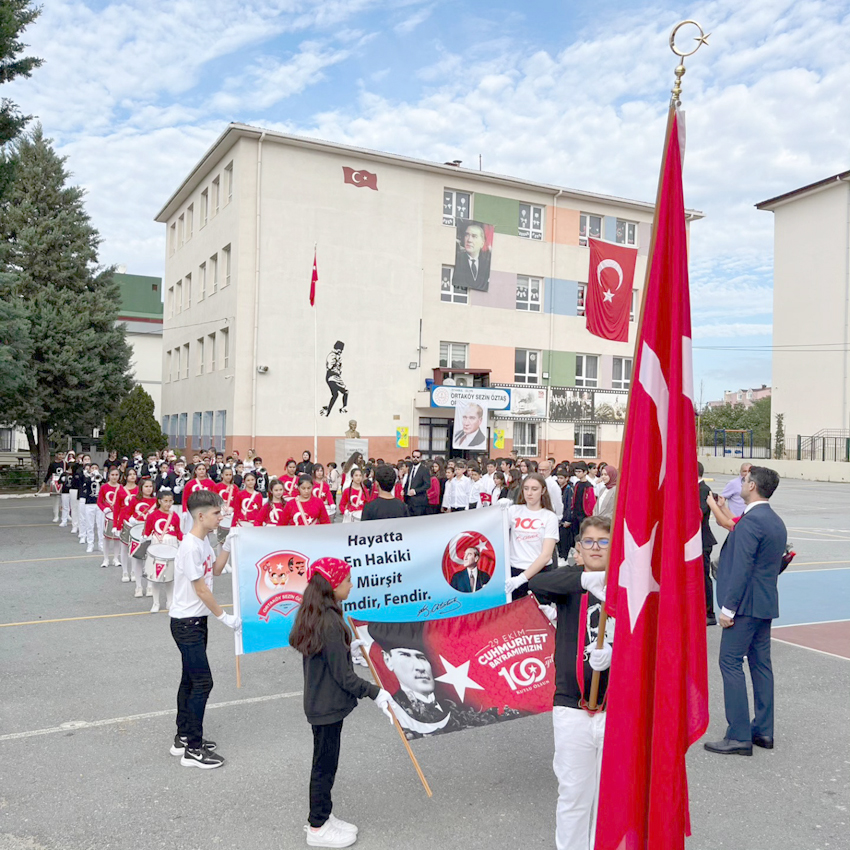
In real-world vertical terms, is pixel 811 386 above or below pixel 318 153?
below

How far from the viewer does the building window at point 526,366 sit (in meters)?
35.5

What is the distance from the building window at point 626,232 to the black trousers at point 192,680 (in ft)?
118

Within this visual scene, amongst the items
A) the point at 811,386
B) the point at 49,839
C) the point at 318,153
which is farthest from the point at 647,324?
the point at 811,386

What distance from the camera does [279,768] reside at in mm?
5266

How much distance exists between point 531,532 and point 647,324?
4.63 metres

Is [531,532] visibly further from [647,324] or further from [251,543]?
[647,324]

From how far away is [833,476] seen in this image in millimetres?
39688

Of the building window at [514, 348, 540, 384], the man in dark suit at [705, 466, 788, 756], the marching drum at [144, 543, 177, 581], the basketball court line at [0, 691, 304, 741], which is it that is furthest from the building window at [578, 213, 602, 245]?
the basketball court line at [0, 691, 304, 741]

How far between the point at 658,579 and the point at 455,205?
3312 cm

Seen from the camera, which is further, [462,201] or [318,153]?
[462,201]

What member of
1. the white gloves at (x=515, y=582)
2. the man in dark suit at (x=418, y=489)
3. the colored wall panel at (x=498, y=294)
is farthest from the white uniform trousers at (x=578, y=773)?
the colored wall panel at (x=498, y=294)

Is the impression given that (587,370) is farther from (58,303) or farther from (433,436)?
(58,303)


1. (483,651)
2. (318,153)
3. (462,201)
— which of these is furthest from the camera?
(462,201)

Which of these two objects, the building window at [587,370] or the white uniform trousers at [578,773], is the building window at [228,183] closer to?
the building window at [587,370]
